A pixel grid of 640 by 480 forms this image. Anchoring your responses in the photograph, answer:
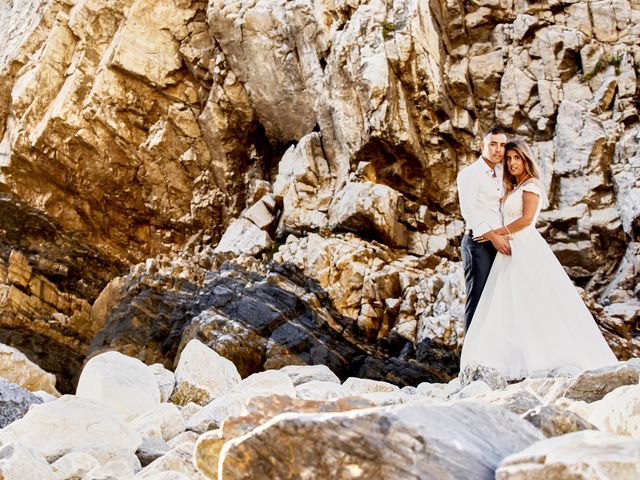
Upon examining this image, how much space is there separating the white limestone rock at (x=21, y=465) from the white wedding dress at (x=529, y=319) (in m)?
3.98

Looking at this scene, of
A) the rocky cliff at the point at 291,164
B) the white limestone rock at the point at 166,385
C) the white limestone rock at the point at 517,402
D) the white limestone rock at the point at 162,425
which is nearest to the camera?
the white limestone rock at the point at 517,402

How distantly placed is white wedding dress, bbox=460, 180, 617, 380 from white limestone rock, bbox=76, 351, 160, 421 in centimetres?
272

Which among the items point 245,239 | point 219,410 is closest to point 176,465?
point 219,410

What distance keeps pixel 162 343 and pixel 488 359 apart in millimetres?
10521

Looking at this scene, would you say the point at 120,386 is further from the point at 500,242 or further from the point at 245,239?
the point at 245,239

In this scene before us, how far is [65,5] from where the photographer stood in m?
22.0

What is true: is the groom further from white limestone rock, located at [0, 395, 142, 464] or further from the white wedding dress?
white limestone rock, located at [0, 395, 142, 464]

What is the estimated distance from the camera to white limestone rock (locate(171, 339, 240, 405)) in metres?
5.53

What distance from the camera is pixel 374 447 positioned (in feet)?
5.29

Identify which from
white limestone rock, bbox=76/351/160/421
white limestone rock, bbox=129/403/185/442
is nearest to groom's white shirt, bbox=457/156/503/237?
white limestone rock, bbox=76/351/160/421

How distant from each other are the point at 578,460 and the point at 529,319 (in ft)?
14.7

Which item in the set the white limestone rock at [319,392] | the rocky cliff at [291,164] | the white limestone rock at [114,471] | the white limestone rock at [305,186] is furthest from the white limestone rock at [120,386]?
the white limestone rock at [305,186]

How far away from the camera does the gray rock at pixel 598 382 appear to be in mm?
3301

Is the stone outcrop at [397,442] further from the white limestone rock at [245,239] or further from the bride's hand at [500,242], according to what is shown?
the white limestone rock at [245,239]
